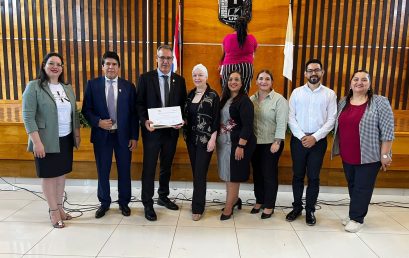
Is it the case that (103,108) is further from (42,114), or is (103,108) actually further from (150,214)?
(150,214)

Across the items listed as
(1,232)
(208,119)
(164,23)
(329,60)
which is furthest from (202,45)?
(1,232)

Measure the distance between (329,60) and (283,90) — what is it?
90 cm

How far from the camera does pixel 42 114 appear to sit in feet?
8.54

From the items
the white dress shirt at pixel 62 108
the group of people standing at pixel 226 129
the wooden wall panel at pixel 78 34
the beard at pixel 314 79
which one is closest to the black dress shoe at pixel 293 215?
the group of people standing at pixel 226 129

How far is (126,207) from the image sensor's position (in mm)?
3170

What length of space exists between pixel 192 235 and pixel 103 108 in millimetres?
1455

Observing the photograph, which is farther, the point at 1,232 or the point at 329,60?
the point at 329,60

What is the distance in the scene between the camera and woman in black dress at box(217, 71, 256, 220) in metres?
2.88

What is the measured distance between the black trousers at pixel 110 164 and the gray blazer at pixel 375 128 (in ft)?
7.39

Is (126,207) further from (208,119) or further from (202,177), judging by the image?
(208,119)

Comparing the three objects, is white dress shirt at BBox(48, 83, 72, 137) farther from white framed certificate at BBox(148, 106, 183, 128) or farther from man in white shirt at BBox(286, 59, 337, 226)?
man in white shirt at BBox(286, 59, 337, 226)

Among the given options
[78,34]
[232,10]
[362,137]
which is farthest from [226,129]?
[78,34]

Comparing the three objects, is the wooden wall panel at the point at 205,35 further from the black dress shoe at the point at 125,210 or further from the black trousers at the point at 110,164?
the black dress shoe at the point at 125,210

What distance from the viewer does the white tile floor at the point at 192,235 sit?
2.46m
